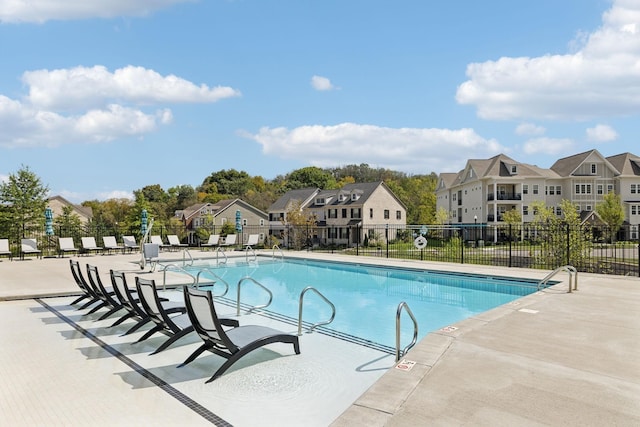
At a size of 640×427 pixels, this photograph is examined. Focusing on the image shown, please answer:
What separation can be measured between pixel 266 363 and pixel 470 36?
13935mm

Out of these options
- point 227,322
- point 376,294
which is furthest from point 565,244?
point 227,322

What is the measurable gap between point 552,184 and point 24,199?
45.7m

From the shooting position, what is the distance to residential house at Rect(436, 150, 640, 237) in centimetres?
4294

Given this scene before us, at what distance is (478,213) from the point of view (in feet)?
147

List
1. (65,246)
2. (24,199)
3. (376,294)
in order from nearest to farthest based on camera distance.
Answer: (376,294) < (65,246) < (24,199)

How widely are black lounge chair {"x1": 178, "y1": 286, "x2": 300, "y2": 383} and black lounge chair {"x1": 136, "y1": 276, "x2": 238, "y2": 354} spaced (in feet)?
1.71

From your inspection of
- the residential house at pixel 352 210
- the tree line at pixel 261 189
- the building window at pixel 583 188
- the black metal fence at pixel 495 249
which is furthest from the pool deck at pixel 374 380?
the building window at pixel 583 188

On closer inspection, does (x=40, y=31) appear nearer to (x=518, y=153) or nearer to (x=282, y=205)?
(x=282, y=205)

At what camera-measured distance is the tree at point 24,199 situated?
26.8 m

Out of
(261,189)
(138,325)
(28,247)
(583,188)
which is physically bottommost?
(138,325)

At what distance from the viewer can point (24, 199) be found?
2733 centimetres

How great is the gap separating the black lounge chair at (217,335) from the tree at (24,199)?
1066 inches

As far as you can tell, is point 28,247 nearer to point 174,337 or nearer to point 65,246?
point 65,246

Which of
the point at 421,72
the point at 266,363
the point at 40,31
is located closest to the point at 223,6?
the point at 40,31
